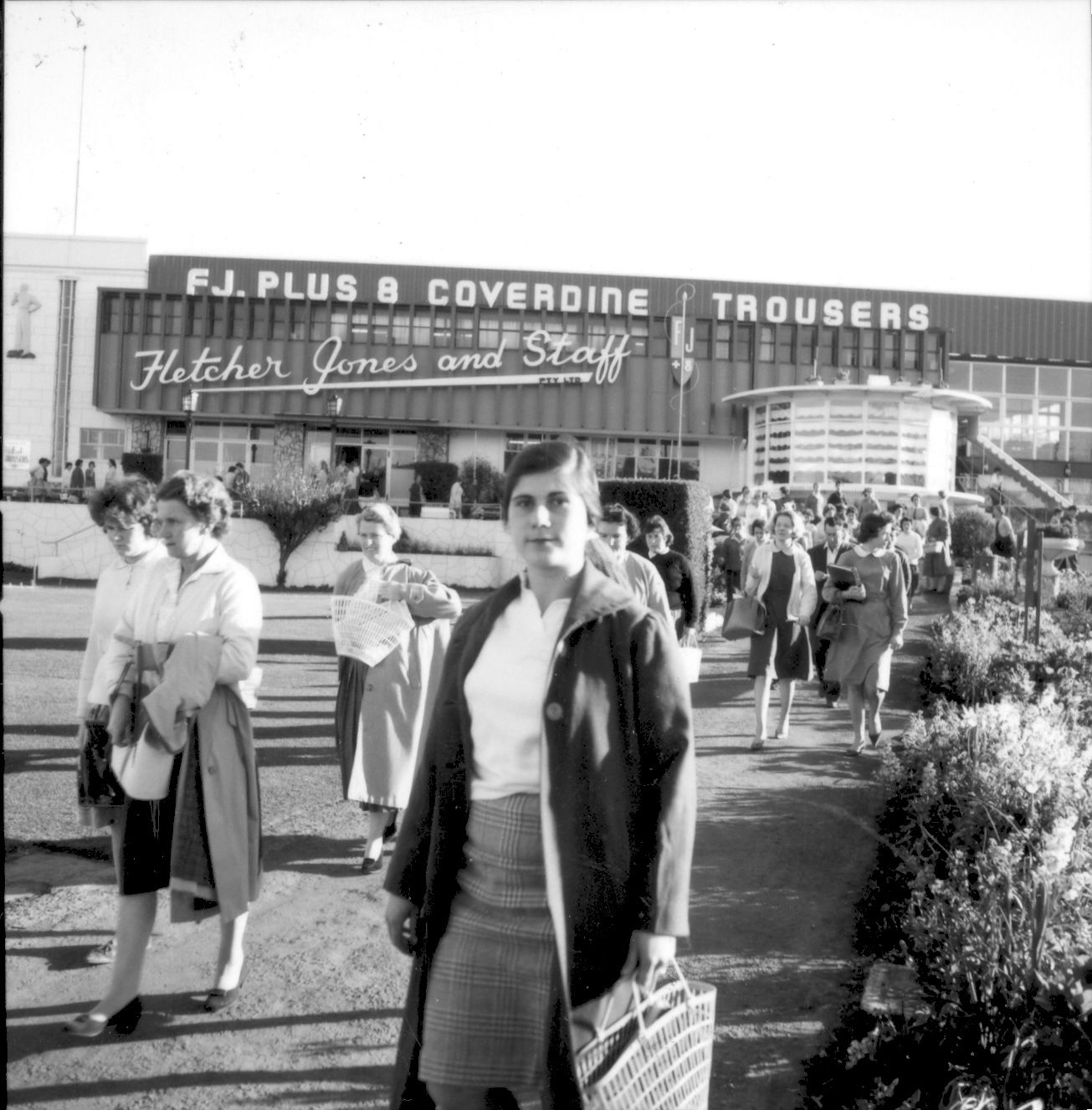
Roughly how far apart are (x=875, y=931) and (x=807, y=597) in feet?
15.0

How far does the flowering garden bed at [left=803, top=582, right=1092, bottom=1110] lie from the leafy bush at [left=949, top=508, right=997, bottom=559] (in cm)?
1709

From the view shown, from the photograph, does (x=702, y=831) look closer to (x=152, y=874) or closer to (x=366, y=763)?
(x=366, y=763)

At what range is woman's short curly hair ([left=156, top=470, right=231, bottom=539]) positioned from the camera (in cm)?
425

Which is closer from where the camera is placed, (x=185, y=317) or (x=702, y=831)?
(x=702, y=831)

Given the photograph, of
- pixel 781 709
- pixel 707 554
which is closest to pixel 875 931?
pixel 781 709

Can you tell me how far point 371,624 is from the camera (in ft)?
Result: 19.1

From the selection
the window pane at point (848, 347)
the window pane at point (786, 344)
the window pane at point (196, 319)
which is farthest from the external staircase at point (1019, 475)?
the window pane at point (196, 319)

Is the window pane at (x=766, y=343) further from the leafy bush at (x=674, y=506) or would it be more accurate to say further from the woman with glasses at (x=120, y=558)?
the woman with glasses at (x=120, y=558)

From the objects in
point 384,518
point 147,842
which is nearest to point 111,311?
point 384,518

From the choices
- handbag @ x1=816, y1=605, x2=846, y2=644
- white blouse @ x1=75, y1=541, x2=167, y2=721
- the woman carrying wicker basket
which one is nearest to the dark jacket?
white blouse @ x1=75, y1=541, x2=167, y2=721

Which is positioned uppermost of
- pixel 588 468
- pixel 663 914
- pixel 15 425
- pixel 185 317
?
pixel 185 317

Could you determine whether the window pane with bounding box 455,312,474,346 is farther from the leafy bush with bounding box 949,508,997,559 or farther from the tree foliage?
the leafy bush with bounding box 949,508,997,559

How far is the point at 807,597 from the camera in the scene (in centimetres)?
930

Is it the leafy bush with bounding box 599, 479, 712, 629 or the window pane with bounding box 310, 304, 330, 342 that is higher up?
the window pane with bounding box 310, 304, 330, 342
